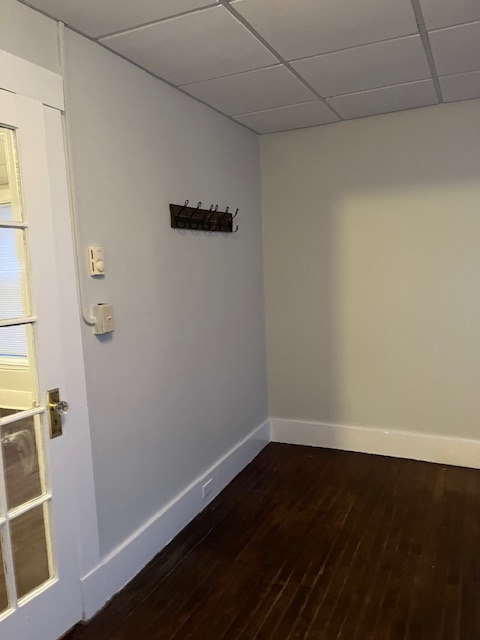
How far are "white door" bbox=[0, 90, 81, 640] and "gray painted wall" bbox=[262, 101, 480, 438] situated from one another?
7.04 ft

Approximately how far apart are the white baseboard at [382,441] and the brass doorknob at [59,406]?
7.35 ft

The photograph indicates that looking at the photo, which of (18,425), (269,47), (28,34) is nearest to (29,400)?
(18,425)

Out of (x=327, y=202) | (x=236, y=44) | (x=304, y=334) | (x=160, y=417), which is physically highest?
(x=236, y=44)

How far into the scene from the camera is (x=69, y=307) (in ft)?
6.66

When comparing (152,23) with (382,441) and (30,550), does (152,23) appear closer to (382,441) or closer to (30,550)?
(30,550)

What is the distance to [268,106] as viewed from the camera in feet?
10.1

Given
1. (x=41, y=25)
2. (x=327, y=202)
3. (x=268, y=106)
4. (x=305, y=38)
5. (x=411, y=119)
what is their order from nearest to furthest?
(x=41, y=25) → (x=305, y=38) → (x=268, y=106) → (x=411, y=119) → (x=327, y=202)

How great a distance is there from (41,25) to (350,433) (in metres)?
3.09

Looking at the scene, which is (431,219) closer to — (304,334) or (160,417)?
(304,334)

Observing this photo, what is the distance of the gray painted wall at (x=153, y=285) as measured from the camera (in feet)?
7.16

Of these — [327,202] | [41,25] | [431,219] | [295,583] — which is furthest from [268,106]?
[295,583]

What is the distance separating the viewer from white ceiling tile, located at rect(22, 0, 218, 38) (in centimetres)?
181

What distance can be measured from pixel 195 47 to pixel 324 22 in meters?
0.56

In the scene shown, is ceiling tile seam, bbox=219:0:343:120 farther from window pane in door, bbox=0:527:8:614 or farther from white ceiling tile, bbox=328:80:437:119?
window pane in door, bbox=0:527:8:614
